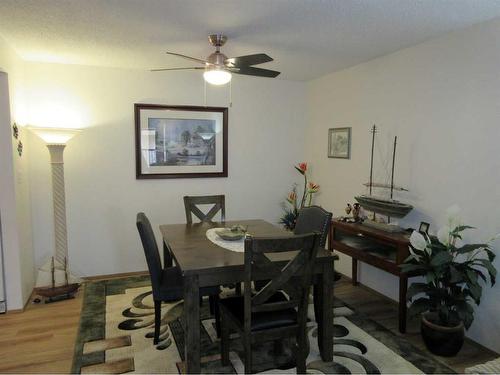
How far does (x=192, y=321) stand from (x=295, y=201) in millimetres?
2817

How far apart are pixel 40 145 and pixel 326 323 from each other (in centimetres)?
332

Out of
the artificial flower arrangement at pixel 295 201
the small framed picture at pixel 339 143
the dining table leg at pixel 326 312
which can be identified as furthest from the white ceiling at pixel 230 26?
the dining table leg at pixel 326 312

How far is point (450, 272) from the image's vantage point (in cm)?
251

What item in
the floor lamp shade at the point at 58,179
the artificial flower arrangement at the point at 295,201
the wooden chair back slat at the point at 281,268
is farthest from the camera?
the artificial flower arrangement at the point at 295,201

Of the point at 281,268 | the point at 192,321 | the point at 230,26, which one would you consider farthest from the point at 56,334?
the point at 230,26

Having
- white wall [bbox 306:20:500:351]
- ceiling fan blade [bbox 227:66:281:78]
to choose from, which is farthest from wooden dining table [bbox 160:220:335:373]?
ceiling fan blade [bbox 227:66:281:78]

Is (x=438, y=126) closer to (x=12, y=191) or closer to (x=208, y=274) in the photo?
(x=208, y=274)

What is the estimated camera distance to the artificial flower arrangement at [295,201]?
4.55 meters

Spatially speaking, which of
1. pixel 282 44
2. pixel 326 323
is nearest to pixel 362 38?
pixel 282 44

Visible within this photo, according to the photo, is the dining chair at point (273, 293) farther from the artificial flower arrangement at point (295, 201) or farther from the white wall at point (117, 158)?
the white wall at point (117, 158)

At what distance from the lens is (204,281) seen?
2213 mm

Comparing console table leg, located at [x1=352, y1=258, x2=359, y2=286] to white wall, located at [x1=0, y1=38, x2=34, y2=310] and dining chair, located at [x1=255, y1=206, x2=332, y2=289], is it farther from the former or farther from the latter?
white wall, located at [x1=0, y1=38, x2=34, y2=310]

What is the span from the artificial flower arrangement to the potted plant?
192 cm

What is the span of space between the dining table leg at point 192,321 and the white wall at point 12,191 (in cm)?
202
